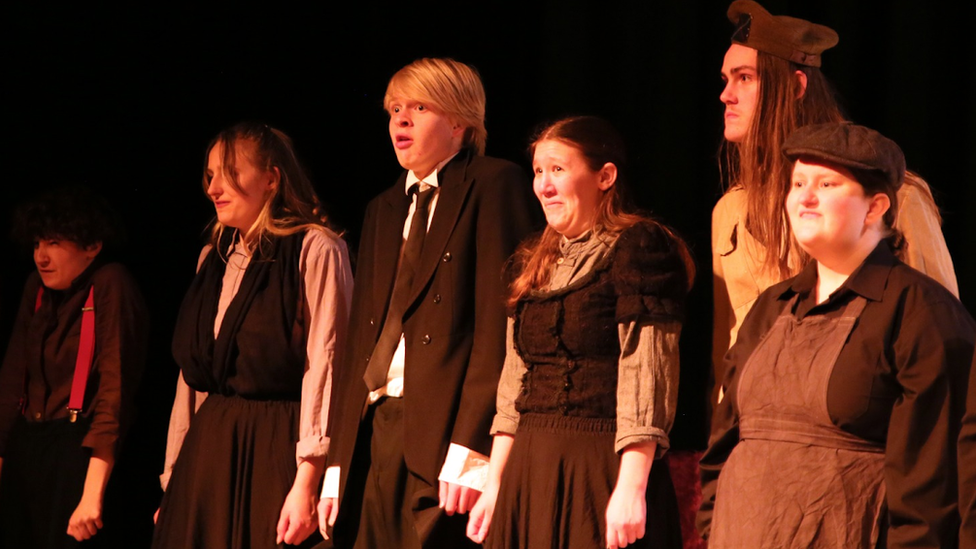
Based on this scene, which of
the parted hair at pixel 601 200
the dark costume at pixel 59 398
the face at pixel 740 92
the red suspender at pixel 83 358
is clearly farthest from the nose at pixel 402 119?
the red suspender at pixel 83 358

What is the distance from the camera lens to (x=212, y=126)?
15.0 ft

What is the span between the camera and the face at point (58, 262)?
14.2ft

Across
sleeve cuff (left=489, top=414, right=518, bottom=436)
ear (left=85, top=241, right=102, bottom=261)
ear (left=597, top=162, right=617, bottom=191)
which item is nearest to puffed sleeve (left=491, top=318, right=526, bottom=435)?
sleeve cuff (left=489, top=414, right=518, bottom=436)

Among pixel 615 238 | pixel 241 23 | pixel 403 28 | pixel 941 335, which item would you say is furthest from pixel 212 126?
pixel 941 335

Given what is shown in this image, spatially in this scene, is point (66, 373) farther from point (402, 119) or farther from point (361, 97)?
point (402, 119)

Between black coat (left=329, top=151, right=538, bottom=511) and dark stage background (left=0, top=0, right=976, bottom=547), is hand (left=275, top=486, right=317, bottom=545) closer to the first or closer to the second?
black coat (left=329, top=151, right=538, bottom=511)

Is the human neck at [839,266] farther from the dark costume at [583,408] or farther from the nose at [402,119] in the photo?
the nose at [402,119]

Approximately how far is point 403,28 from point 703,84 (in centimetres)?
120

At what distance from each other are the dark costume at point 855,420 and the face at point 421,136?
44.3 inches

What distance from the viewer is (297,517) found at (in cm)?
310

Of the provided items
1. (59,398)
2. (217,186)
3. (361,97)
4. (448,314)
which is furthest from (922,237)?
(59,398)

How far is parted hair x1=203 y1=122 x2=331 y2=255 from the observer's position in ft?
11.3

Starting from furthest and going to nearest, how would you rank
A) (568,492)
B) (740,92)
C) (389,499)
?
(389,499) < (740,92) < (568,492)

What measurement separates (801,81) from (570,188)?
0.58m
